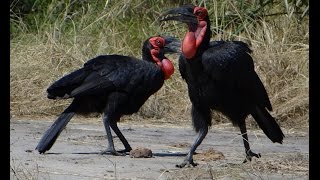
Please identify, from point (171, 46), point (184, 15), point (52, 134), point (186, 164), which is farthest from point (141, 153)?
point (171, 46)

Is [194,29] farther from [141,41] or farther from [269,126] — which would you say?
[141,41]

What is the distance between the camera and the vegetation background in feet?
35.0

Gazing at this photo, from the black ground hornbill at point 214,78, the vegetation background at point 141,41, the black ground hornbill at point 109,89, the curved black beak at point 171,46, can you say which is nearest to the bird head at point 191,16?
the black ground hornbill at point 214,78

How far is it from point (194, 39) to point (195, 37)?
0.18 ft

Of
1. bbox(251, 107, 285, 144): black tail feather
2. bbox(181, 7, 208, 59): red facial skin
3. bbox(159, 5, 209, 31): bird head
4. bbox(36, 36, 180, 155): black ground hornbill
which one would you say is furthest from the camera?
bbox(36, 36, 180, 155): black ground hornbill

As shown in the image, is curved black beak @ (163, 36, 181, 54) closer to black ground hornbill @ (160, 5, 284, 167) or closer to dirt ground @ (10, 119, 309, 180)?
dirt ground @ (10, 119, 309, 180)

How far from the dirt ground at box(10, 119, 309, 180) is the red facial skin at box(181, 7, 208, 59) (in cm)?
90

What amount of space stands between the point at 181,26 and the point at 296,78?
250 cm

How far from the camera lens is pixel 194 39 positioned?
7.14m

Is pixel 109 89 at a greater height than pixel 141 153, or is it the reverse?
pixel 109 89

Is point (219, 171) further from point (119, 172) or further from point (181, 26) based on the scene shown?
point (181, 26)

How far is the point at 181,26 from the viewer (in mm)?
12719

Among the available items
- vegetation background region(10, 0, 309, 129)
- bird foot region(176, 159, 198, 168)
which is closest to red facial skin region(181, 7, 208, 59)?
bird foot region(176, 159, 198, 168)
